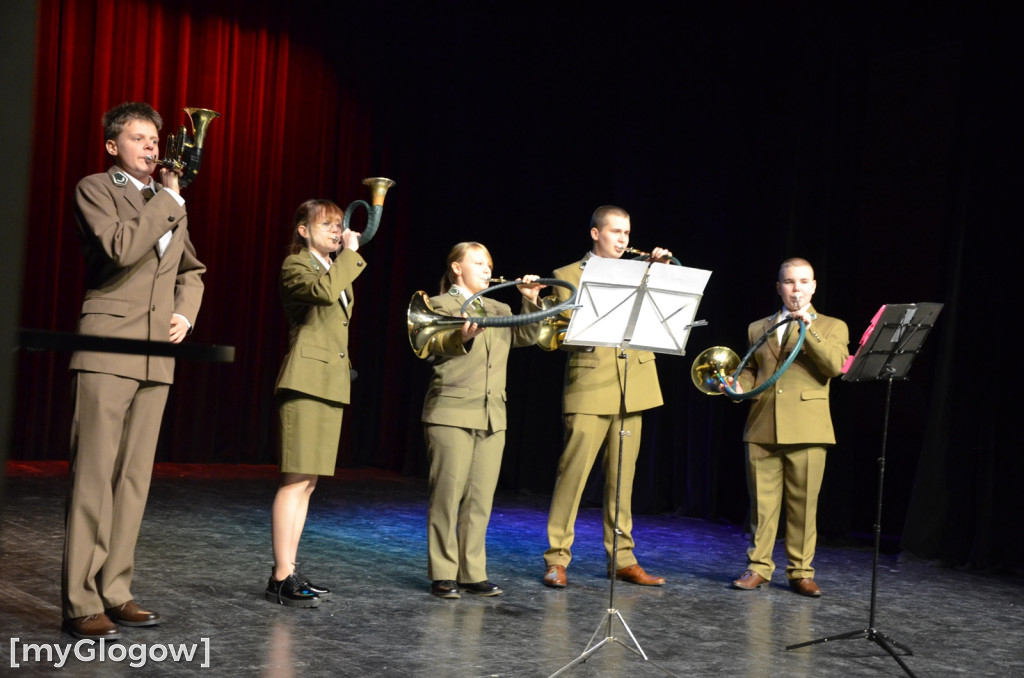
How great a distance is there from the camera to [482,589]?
4.45 meters

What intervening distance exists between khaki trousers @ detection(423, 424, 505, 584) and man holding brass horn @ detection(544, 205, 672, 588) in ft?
1.63

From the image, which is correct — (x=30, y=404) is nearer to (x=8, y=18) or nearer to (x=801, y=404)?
(x=801, y=404)

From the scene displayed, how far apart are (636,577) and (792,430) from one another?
1.03m

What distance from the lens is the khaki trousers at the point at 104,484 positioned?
3363mm

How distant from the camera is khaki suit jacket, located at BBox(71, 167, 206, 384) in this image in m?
3.32

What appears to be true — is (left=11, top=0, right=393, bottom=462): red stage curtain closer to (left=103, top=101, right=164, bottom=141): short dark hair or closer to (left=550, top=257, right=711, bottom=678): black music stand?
(left=103, top=101, right=164, bottom=141): short dark hair

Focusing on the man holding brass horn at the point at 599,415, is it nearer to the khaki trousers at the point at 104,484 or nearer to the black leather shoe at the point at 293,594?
the black leather shoe at the point at 293,594

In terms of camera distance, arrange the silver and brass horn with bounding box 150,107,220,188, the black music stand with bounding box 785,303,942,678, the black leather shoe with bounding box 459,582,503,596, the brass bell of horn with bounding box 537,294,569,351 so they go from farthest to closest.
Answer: the brass bell of horn with bounding box 537,294,569,351, the black leather shoe with bounding box 459,582,503,596, the black music stand with bounding box 785,303,942,678, the silver and brass horn with bounding box 150,107,220,188

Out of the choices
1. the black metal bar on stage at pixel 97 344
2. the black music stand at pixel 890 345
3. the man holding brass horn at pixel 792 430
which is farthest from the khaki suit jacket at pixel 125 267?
the man holding brass horn at pixel 792 430

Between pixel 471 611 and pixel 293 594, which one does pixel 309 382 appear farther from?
pixel 471 611

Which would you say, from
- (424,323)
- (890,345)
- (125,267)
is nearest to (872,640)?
(890,345)

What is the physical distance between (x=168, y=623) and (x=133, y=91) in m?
5.55

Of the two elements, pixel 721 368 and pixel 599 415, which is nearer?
pixel 599 415

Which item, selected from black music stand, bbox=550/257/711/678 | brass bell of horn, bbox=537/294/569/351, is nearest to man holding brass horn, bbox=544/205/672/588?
brass bell of horn, bbox=537/294/569/351
